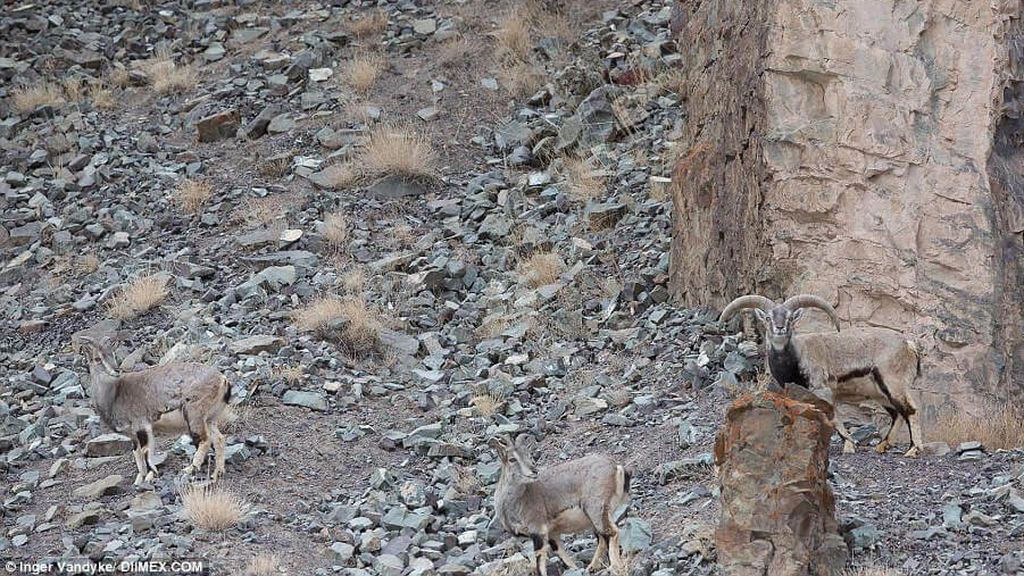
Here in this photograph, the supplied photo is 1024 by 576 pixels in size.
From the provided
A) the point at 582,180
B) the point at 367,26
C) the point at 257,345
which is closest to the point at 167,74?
Result: the point at 367,26

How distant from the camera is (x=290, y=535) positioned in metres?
9.88

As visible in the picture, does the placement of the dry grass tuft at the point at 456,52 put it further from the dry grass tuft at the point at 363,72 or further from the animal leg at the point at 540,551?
the animal leg at the point at 540,551

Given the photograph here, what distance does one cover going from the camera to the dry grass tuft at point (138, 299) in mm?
14844

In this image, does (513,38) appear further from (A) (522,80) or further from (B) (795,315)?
(B) (795,315)

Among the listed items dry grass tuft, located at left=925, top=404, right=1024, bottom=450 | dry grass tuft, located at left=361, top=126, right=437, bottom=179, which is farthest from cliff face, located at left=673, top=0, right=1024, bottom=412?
dry grass tuft, located at left=361, top=126, right=437, bottom=179

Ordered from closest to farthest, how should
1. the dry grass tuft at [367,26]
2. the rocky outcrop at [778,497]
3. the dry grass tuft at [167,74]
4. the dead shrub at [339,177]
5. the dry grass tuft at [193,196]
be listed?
the rocky outcrop at [778,497] → the dry grass tuft at [193,196] → the dead shrub at [339,177] → the dry grass tuft at [167,74] → the dry grass tuft at [367,26]

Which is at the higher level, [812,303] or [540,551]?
[812,303]

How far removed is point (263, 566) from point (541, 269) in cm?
659

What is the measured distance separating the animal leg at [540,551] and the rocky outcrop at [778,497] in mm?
1091

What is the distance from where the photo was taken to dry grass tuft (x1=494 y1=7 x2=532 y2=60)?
20.3 metres

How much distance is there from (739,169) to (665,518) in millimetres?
4414

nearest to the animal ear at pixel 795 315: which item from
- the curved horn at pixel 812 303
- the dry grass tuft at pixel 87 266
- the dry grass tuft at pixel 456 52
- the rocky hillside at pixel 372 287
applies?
the curved horn at pixel 812 303

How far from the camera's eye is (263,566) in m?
9.07

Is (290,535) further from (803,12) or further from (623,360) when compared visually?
(803,12)
